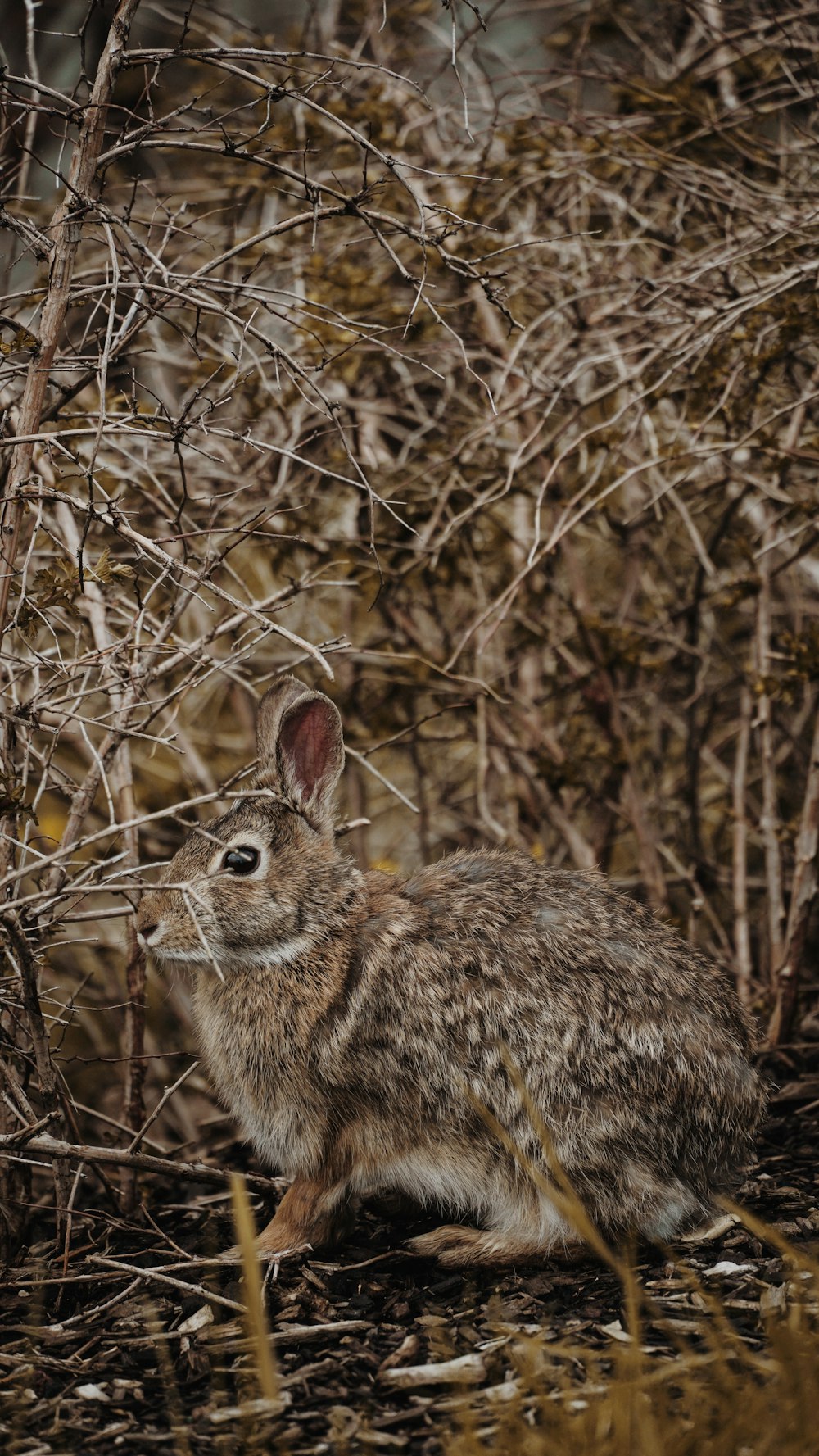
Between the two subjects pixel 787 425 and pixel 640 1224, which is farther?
pixel 787 425

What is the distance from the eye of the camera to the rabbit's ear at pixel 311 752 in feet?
13.5

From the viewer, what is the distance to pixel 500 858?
14.8 feet

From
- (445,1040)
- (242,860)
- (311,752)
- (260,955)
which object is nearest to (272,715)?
(311,752)

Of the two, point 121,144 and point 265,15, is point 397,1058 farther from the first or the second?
point 265,15

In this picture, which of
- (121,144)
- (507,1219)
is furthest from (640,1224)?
(121,144)

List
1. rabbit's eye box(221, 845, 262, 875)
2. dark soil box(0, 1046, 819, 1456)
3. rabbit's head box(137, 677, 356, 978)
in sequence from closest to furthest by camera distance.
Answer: dark soil box(0, 1046, 819, 1456) → rabbit's head box(137, 677, 356, 978) → rabbit's eye box(221, 845, 262, 875)

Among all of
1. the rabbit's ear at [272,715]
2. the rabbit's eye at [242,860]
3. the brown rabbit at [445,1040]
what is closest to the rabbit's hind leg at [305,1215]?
the brown rabbit at [445,1040]

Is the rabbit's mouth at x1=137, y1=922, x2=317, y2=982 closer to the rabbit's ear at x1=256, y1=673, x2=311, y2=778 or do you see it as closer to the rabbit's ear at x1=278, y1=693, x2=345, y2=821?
the rabbit's ear at x1=278, y1=693, x2=345, y2=821

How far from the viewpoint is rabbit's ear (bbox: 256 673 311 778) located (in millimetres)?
4199

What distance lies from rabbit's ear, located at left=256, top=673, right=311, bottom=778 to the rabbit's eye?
256 millimetres

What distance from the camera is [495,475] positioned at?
548 cm

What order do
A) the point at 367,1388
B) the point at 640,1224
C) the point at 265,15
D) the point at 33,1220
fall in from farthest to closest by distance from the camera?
the point at 265,15
the point at 33,1220
the point at 640,1224
the point at 367,1388

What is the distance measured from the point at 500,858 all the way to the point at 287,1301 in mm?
1524

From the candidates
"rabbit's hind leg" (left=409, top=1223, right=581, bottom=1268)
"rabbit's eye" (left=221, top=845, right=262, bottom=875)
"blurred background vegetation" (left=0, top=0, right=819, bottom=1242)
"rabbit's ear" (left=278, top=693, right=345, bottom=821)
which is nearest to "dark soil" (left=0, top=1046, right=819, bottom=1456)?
"rabbit's hind leg" (left=409, top=1223, right=581, bottom=1268)
